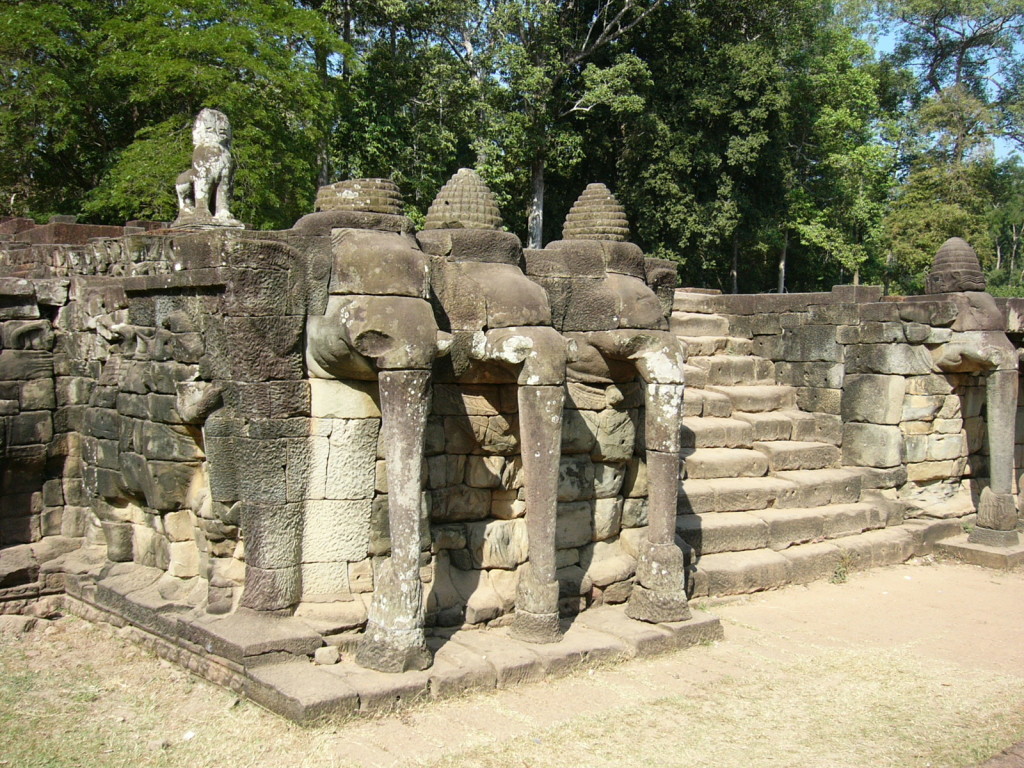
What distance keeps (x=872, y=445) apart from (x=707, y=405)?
1.93 m

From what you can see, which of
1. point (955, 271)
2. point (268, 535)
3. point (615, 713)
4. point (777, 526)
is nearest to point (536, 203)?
point (955, 271)

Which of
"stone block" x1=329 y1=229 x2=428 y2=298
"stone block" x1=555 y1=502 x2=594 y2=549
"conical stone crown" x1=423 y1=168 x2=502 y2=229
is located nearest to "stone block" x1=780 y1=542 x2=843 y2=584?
"stone block" x1=555 y1=502 x2=594 y2=549

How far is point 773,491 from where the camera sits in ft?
32.0

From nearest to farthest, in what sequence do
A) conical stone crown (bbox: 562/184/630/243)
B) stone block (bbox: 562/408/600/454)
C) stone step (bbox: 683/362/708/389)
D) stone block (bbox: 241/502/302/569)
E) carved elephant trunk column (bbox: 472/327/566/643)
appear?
stone block (bbox: 241/502/302/569), carved elephant trunk column (bbox: 472/327/566/643), stone block (bbox: 562/408/600/454), conical stone crown (bbox: 562/184/630/243), stone step (bbox: 683/362/708/389)

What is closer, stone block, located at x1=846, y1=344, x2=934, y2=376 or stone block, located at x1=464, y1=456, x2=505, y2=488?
stone block, located at x1=464, y1=456, x2=505, y2=488

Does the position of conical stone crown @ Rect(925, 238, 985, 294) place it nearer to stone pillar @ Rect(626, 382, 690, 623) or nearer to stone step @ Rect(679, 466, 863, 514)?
stone step @ Rect(679, 466, 863, 514)

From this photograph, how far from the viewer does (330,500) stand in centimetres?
595

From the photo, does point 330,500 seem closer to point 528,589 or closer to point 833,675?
point 528,589

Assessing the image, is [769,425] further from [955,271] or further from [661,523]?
[661,523]

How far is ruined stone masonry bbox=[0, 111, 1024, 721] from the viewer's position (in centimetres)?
562

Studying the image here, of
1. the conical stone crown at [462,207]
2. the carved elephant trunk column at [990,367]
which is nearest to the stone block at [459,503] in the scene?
the conical stone crown at [462,207]

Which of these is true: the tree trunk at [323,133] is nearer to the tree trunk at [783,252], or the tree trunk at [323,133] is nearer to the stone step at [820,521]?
→ the stone step at [820,521]

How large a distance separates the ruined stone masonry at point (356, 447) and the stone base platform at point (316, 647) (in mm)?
20

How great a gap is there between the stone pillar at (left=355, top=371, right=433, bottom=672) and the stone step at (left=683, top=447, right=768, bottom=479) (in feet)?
15.3
